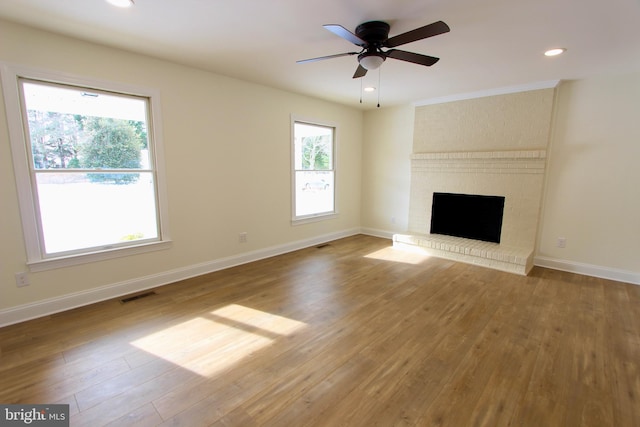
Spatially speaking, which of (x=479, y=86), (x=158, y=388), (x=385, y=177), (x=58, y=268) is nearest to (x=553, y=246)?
(x=479, y=86)

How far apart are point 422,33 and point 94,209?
3.42 meters

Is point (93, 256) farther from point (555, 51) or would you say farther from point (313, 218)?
point (555, 51)

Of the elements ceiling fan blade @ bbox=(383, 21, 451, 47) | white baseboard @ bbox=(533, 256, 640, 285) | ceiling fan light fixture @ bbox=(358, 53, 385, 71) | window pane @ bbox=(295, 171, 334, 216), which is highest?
ceiling fan blade @ bbox=(383, 21, 451, 47)

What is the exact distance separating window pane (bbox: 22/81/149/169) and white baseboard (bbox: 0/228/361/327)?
1.27 m

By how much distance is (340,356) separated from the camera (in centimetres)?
220

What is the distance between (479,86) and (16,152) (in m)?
5.41

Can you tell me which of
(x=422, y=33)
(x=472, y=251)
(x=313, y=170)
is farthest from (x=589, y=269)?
(x=313, y=170)

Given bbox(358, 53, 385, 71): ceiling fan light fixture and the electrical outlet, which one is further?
the electrical outlet

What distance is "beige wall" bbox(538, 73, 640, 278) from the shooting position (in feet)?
11.8

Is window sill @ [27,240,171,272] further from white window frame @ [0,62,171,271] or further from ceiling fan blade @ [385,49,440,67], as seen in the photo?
ceiling fan blade @ [385,49,440,67]

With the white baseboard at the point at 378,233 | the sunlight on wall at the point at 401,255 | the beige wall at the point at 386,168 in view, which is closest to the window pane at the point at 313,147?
the beige wall at the point at 386,168

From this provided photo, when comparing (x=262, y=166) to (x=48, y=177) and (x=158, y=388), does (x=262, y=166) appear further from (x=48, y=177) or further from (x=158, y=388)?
(x=158, y=388)

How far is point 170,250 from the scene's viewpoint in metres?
Answer: 3.55

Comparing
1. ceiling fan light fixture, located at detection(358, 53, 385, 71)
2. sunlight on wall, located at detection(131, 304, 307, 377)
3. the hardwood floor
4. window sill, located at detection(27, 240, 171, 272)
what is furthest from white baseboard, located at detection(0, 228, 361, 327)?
ceiling fan light fixture, located at detection(358, 53, 385, 71)
